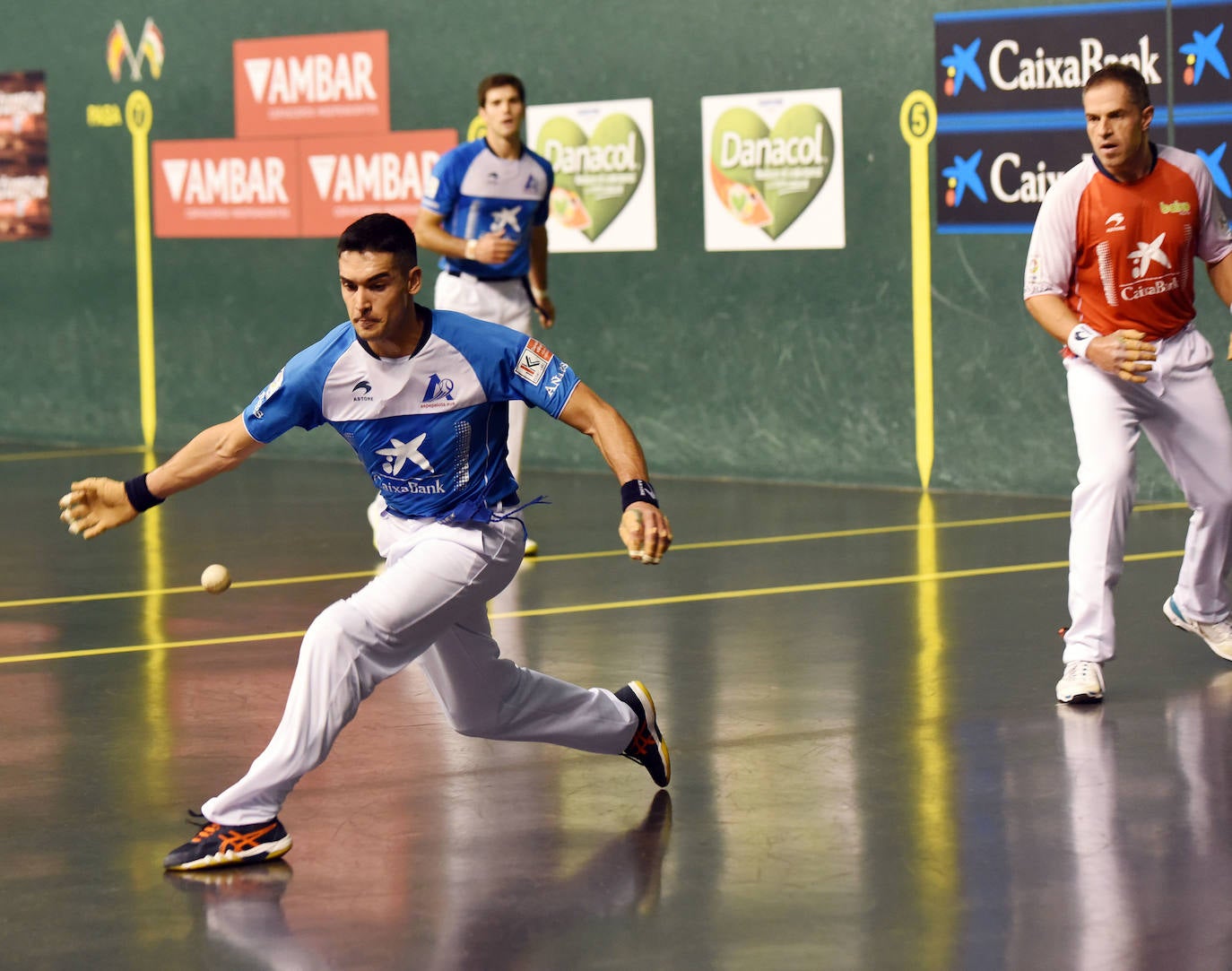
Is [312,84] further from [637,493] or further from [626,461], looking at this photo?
[637,493]

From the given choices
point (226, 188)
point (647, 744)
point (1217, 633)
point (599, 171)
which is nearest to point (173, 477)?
point (647, 744)

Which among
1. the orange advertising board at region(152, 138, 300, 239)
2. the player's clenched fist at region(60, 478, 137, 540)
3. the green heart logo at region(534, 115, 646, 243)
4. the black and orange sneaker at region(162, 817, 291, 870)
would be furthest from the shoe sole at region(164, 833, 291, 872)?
the orange advertising board at region(152, 138, 300, 239)

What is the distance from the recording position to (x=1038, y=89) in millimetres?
12195

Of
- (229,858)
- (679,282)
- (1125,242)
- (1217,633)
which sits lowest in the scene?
(229,858)

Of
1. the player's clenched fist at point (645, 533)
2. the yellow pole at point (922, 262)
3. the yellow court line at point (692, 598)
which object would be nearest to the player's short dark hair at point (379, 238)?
the player's clenched fist at point (645, 533)

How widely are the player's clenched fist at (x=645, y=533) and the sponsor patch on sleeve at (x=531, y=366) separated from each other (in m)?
0.59

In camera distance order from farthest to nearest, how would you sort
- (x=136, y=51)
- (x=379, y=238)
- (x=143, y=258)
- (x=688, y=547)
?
(x=143, y=258), (x=136, y=51), (x=688, y=547), (x=379, y=238)

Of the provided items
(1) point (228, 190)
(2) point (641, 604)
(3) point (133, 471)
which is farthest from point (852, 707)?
(1) point (228, 190)

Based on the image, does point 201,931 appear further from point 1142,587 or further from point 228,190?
point 228,190

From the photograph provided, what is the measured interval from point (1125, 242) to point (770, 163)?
6204 mm

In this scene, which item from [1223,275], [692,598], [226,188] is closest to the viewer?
[1223,275]

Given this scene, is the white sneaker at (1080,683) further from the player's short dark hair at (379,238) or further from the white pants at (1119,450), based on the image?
the player's short dark hair at (379,238)

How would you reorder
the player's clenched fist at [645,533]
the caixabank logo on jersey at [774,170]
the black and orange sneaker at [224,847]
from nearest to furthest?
1. the player's clenched fist at [645,533]
2. the black and orange sneaker at [224,847]
3. the caixabank logo on jersey at [774,170]

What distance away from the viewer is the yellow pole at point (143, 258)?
650 inches
